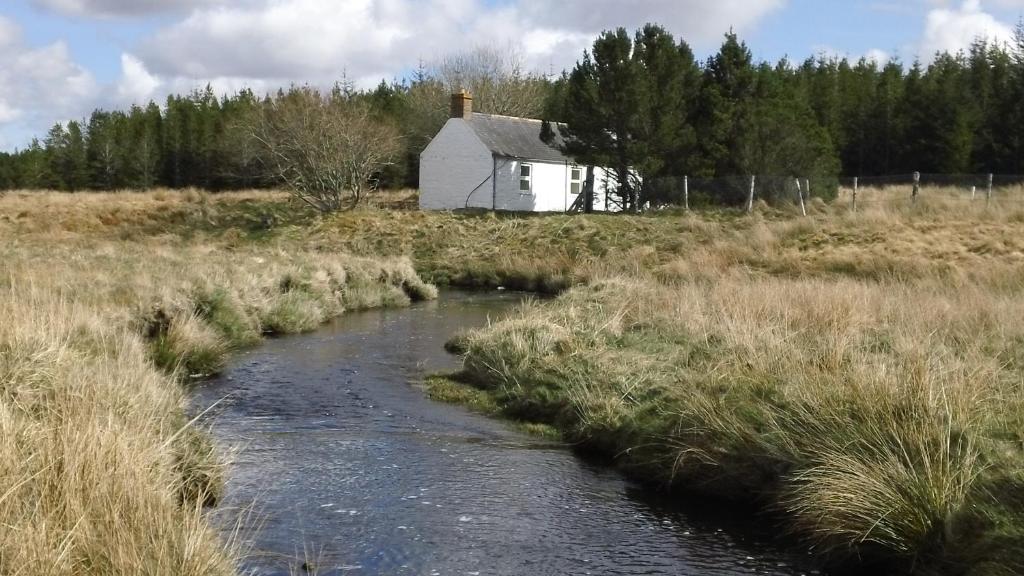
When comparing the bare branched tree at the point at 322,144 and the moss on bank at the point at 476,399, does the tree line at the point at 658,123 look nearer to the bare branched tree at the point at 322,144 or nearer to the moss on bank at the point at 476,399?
the bare branched tree at the point at 322,144

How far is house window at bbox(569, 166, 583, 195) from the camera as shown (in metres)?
51.7

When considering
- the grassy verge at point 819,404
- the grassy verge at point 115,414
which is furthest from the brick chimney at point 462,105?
the grassy verge at point 819,404

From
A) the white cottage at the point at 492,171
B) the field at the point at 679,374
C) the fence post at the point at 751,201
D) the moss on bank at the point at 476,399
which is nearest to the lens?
the field at the point at 679,374

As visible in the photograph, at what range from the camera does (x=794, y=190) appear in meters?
39.4

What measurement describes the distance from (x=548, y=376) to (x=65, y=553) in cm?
983

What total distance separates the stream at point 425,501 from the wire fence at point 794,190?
86.5 feet

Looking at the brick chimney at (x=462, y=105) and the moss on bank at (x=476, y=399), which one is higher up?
the brick chimney at (x=462, y=105)

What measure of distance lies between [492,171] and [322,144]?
8.43 metres

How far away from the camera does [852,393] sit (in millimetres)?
9594

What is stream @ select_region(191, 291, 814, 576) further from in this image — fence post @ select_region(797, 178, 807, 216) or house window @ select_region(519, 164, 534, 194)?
house window @ select_region(519, 164, 534, 194)

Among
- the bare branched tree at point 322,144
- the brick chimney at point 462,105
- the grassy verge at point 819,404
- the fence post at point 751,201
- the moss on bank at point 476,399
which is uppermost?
the brick chimney at point 462,105

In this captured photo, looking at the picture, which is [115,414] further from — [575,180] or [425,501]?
[575,180]

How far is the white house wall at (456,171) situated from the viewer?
48219 millimetres

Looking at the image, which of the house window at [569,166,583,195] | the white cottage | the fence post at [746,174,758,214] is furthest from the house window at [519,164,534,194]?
the fence post at [746,174,758,214]
